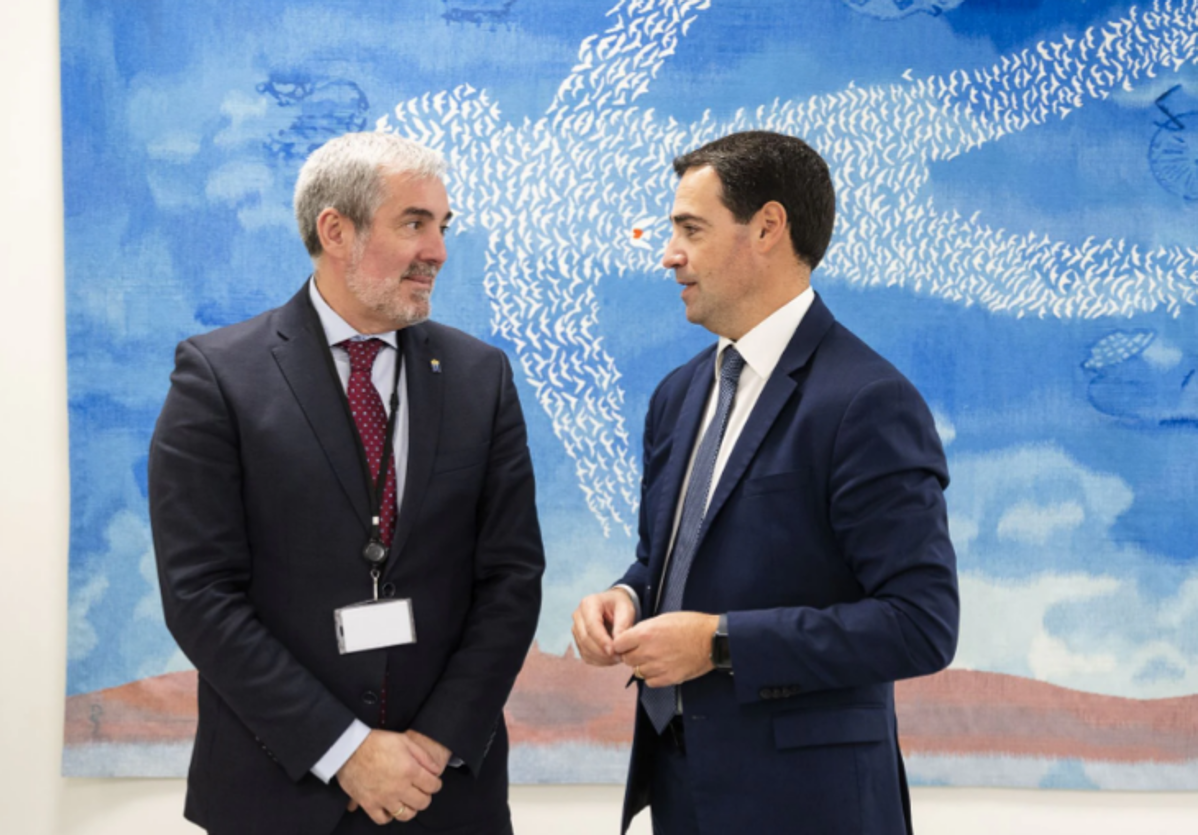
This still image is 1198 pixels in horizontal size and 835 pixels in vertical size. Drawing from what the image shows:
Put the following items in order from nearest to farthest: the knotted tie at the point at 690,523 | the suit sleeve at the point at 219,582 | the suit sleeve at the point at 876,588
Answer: the suit sleeve at the point at 876,588
the suit sleeve at the point at 219,582
the knotted tie at the point at 690,523

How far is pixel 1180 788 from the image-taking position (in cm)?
310

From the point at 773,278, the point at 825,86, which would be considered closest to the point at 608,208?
the point at 825,86

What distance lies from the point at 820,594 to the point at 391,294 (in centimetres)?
94

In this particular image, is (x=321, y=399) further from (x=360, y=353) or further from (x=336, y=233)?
(x=336, y=233)

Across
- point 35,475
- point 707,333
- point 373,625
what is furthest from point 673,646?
point 35,475

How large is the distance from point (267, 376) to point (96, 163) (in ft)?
5.19

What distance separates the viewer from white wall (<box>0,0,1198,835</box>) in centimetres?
303

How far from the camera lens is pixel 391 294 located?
1.93 m

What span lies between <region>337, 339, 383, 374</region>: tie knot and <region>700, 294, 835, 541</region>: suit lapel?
700 mm

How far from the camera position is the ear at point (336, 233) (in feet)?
6.36

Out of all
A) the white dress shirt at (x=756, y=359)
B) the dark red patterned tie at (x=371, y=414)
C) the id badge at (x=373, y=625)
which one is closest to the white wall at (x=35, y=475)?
the dark red patterned tie at (x=371, y=414)

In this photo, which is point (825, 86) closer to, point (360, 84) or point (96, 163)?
point (360, 84)

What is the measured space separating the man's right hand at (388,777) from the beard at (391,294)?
757 mm

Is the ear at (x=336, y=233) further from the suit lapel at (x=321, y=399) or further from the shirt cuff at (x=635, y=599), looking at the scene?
the shirt cuff at (x=635, y=599)
